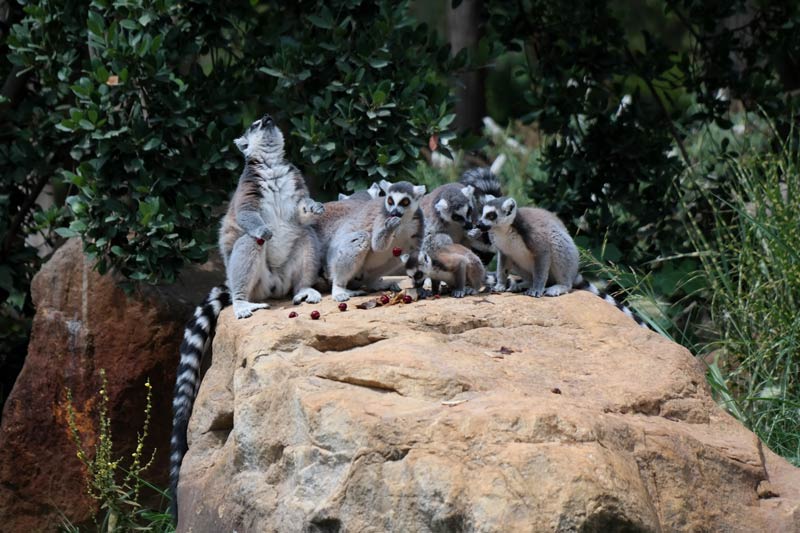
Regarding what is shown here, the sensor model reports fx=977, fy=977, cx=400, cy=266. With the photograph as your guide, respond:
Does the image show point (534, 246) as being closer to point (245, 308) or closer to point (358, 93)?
point (358, 93)

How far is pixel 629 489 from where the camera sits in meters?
3.45

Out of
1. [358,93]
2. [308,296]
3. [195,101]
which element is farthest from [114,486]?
[358,93]

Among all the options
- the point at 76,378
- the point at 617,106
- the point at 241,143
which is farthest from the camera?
the point at 617,106

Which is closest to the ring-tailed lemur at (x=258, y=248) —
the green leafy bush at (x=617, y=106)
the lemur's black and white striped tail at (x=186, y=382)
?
the lemur's black and white striped tail at (x=186, y=382)

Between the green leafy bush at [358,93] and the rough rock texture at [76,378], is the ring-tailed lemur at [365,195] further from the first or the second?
the rough rock texture at [76,378]

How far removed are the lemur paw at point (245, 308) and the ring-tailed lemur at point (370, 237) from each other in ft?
1.36

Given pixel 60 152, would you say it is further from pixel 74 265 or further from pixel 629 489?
pixel 629 489

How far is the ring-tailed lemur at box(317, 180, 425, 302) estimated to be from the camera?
543 centimetres

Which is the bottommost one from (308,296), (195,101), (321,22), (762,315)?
(762,315)

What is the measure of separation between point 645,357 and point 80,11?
4258 millimetres

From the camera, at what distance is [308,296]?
5.48 metres

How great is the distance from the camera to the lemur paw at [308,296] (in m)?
5.44

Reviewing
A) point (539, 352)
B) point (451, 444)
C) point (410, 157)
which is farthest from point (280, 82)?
point (451, 444)

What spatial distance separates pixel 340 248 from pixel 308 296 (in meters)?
0.33
